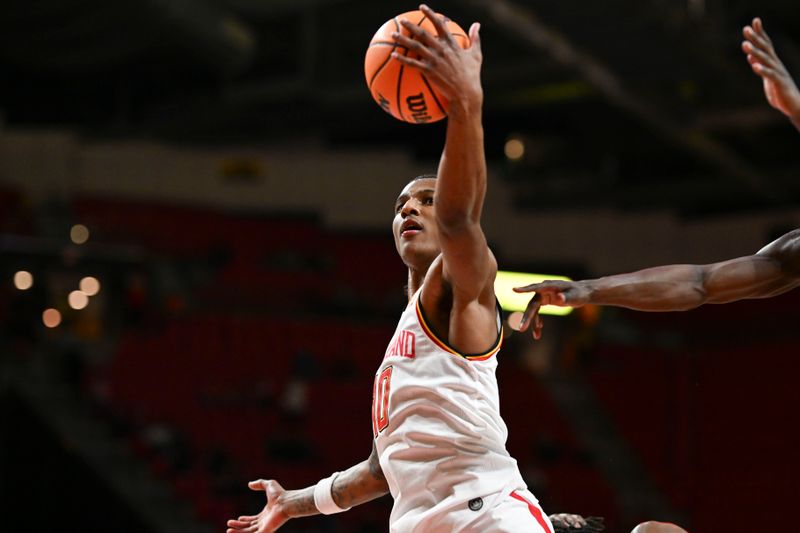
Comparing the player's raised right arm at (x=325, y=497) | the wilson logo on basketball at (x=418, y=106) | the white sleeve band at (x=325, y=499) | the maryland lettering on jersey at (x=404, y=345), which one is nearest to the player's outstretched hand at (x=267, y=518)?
the player's raised right arm at (x=325, y=497)

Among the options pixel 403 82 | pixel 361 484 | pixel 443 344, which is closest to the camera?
pixel 443 344

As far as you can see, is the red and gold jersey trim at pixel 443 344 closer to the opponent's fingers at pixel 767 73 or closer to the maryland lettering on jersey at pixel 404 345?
the maryland lettering on jersey at pixel 404 345

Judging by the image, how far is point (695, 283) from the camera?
4141 mm

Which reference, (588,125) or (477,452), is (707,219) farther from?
(477,452)

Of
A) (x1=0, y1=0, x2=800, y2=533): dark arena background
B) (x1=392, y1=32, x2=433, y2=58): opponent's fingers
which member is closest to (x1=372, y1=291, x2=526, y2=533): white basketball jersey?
(x1=392, y1=32, x2=433, y2=58): opponent's fingers

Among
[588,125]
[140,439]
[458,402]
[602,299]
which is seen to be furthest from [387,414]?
[588,125]

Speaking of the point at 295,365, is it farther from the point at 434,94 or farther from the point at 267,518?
the point at 434,94

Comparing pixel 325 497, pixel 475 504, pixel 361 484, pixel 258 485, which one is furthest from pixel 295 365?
pixel 475 504

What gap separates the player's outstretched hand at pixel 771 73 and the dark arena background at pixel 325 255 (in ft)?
25.9

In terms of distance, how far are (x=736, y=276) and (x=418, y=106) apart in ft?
4.81

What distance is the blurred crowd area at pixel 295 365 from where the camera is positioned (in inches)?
659

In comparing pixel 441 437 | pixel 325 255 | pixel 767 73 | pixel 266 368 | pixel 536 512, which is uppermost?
pixel 767 73

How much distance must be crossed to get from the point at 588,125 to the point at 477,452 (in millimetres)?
14894

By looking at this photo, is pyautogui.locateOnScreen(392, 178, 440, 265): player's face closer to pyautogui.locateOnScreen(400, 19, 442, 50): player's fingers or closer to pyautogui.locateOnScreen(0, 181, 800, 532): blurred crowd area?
pyautogui.locateOnScreen(400, 19, 442, 50): player's fingers
